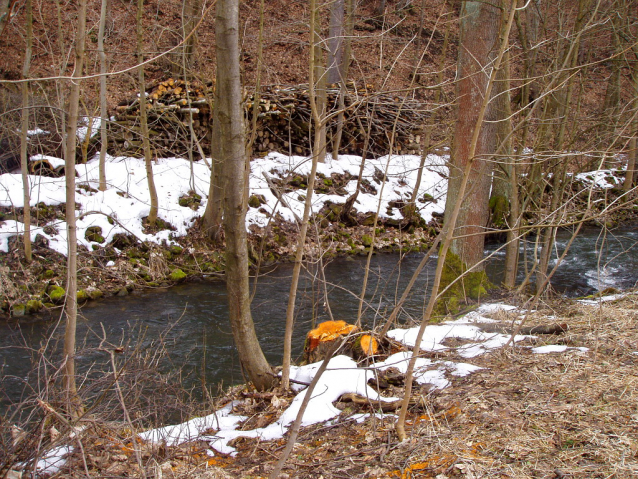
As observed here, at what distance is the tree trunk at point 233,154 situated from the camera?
369 cm

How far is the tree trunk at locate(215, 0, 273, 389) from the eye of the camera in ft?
12.1

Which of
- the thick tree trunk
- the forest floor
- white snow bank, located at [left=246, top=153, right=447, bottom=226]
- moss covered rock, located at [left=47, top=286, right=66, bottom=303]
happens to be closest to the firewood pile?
white snow bank, located at [left=246, top=153, right=447, bottom=226]

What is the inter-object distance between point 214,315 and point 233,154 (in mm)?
4465

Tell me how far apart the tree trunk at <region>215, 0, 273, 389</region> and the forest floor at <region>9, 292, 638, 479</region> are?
0.97 meters

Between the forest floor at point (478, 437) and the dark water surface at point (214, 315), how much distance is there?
5.05 ft

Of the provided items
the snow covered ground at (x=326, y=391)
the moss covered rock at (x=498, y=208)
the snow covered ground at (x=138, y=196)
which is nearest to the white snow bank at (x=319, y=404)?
the snow covered ground at (x=326, y=391)

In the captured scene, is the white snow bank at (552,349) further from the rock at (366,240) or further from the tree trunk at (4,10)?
the rock at (366,240)

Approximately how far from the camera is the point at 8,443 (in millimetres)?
2295

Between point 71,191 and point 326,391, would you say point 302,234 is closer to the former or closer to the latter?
point 326,391

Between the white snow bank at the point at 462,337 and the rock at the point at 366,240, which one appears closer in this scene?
the white snow bank at the point at 462,337

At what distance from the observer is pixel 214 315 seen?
7.68m

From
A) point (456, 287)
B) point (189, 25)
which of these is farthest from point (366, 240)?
point (189, 25)

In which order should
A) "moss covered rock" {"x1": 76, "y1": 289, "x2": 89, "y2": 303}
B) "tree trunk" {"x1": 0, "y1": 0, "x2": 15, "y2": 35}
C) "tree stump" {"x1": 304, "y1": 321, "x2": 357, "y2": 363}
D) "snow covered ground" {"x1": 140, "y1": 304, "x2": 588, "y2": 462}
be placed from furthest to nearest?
"moss covered rock" {"x1": 76, "y1": 289, "x2": 89, "y2": 303}, "tree stump" {"x1": 304, "y1": 321, "x2": 357, "y2": 363}, "snow covered ground" {"x1": 140, "y1": 304, "x2": 588, "y2": 462}, "tree trunk" {"x1": 0, "y1": 0, "x2": 15, "y2": 35}

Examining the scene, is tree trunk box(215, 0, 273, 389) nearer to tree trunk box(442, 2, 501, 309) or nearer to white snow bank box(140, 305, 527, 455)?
white snow bank box(140, 305, 527, 455)
